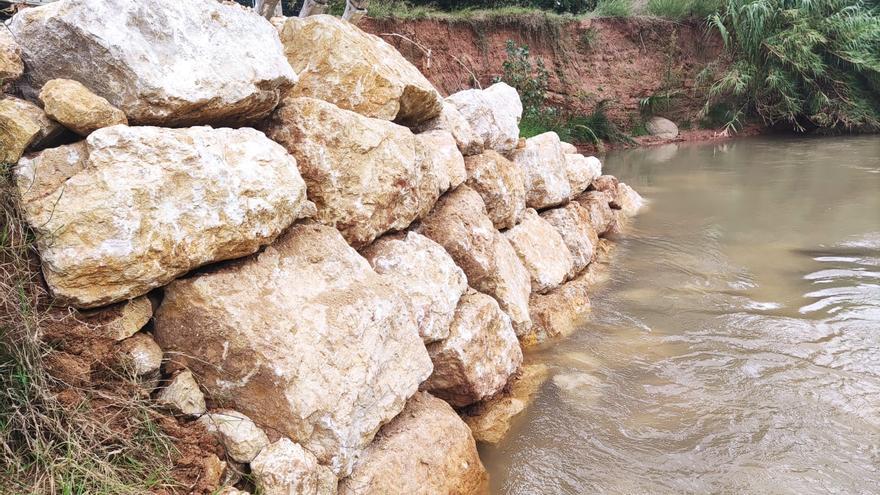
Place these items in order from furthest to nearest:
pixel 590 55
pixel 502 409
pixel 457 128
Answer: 1. pixel 590 55
2. pixel 457 128
3. pixel 502 409

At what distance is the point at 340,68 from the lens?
3111 millimetres

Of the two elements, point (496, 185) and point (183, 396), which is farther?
point (496, 185)

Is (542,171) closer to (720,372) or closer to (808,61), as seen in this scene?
(720,372)

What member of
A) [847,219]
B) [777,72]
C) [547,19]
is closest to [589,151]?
[547,19]

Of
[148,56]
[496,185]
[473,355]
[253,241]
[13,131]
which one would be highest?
[148,56]

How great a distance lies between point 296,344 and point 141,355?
1.56 ft

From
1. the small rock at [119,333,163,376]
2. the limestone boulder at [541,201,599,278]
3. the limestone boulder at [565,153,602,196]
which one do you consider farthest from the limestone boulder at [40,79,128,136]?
the limestone boulder at [565,153,602,196]

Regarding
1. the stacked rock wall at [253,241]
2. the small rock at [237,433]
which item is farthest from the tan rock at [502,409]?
the small rock at [237,433]

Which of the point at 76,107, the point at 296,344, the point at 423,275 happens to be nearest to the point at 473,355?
the point at 423,275

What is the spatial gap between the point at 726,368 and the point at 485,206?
159 cm

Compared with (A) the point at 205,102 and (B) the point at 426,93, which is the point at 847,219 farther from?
(A) the point at 205,102

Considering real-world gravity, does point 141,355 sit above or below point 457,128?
A: below

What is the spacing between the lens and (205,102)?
225 cm

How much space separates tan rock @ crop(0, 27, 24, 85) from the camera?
2037 mm
